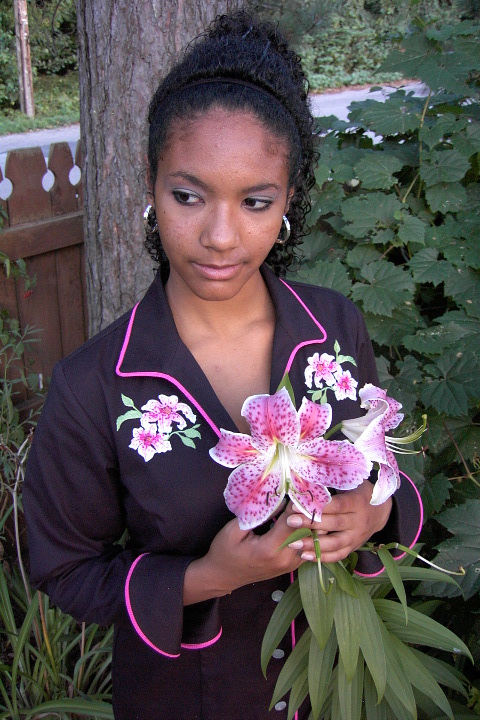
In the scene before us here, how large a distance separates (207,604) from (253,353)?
0.51 metres

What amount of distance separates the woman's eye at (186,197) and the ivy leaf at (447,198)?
1523 mm

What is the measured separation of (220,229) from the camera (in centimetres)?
118

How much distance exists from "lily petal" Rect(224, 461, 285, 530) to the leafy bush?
3.95 ft

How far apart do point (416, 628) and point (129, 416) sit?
691 mm

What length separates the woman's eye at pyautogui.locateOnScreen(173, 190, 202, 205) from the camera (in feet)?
3.93

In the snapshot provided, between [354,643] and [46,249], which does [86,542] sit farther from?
[46,249]

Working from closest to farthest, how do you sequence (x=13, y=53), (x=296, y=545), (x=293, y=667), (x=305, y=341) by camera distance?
1. (x=296, y=545)
2. (x=293, y=667)
3. (x=305, y=341)
4. (x=13, y=53)

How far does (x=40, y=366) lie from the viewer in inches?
130

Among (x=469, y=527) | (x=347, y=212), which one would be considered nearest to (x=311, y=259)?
(x=347, y=212)

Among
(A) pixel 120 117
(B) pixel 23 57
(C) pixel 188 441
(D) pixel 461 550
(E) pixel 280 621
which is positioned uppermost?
(A) pixel 120 117

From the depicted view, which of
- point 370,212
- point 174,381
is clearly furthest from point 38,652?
point 370,212

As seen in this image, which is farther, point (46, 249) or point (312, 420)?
point (46, 249)

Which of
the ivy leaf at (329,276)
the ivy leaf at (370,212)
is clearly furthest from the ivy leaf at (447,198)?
the ivy leaf at (329,276)

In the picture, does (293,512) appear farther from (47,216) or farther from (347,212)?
(47,216)
